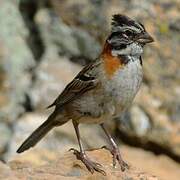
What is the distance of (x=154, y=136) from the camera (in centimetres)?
1118

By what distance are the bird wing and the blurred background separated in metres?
1.77

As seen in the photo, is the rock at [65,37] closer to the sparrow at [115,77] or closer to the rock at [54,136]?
the rock at [54,136]

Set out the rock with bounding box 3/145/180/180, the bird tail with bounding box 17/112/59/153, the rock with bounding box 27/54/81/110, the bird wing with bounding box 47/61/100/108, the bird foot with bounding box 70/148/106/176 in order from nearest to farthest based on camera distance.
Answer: the rock with bounding box 3/145/180/180
the bird foot with bounding box 70/148/106/176
the bird wing with bounding box 47/61/100/108
the bird tail with bounding box 17/112/59/153
the rock with bounding box 27/54/81/110

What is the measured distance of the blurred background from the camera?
36.8 feet

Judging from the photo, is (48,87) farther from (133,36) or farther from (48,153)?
(133,36)

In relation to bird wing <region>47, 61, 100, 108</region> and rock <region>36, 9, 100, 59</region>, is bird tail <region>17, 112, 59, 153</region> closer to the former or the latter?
bird wing <region>47, 61, 100, 108</region>

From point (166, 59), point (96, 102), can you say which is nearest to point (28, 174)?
point (96, 102)

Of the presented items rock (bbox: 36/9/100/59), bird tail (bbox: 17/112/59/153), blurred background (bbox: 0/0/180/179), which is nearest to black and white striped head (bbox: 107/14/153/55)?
bird tail (bbox: 17/112/59/153)

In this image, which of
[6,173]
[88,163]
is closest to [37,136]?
[88,163]

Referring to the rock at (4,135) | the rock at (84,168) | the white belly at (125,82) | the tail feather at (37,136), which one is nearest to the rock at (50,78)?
the rock at (4,135)

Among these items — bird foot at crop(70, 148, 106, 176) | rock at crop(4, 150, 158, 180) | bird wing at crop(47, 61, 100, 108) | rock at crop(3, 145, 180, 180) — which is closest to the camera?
rock at crop(4, 150, 158, 180)

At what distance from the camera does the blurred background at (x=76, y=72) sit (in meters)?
11.2

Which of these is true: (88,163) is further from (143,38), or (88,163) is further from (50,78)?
(50,78)

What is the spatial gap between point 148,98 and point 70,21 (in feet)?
4.75
